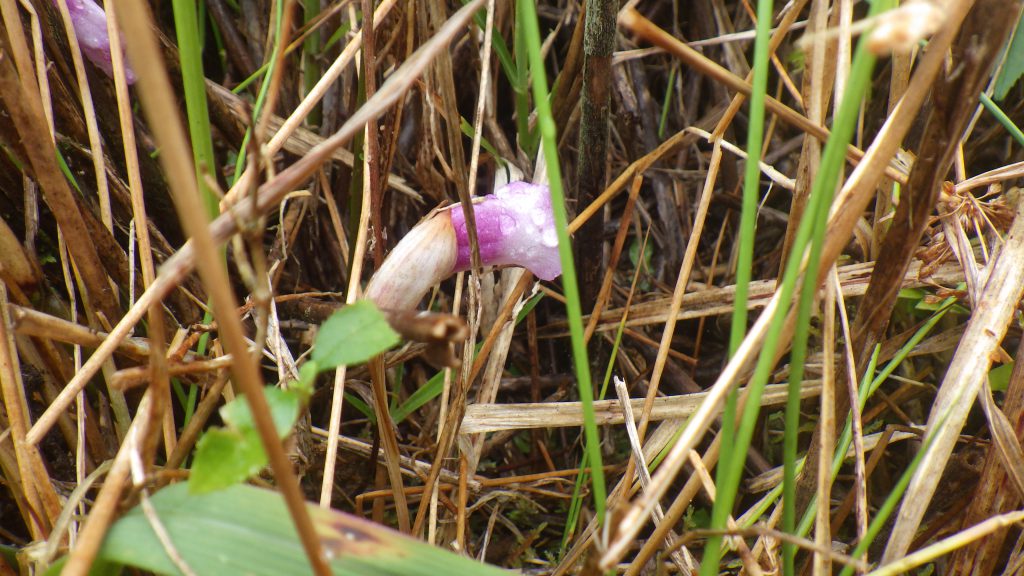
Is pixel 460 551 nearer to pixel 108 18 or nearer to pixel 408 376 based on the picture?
pixel 408 376

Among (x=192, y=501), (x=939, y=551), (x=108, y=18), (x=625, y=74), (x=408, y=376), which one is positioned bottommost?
(x=408, y=376)

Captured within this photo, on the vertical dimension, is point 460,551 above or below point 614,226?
below

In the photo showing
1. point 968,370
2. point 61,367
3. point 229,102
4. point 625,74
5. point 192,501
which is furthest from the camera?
point 625,74

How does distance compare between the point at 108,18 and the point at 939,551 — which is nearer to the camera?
the point at 939,551

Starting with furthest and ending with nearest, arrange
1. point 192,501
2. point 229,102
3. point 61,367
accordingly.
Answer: point 229,102 → point 61,367 → point 192,501

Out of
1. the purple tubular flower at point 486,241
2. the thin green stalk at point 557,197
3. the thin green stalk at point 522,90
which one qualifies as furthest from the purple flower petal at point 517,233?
the thin green stalk at point 557,197

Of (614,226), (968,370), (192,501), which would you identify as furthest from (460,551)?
(614,226)

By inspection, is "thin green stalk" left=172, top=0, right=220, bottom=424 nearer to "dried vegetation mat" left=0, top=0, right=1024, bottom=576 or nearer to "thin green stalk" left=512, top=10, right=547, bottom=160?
"dried vegetation mat" left=0, top=0, right=1024, bottom=576

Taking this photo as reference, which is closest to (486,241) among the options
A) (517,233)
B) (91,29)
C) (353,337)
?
(517,233)
